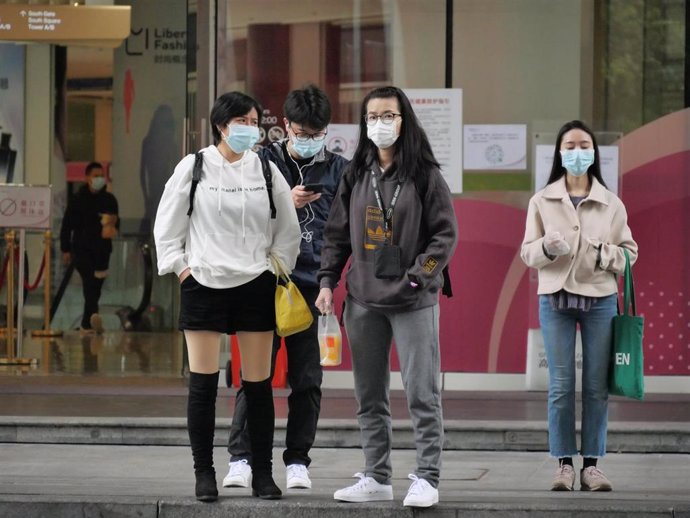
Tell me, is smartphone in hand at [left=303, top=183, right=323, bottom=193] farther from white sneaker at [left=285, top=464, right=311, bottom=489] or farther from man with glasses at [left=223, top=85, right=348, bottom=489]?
white sneaker at [left=285, top=464, right=311, bottom=489]

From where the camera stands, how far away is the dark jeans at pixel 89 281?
17344mm

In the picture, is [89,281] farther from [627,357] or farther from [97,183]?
[627,357]

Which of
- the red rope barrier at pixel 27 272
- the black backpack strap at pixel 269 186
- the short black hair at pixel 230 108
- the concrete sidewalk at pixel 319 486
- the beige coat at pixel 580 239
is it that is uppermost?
the short black hair at pixel 230 108

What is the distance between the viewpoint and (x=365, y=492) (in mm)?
6953

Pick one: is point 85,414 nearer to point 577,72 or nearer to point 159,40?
point 577,72

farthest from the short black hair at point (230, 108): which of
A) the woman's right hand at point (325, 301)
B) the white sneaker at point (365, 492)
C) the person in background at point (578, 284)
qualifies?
the white sneaker at point (365, 492)

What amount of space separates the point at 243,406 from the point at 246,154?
1.26 meters

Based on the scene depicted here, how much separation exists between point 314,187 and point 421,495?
1.57m

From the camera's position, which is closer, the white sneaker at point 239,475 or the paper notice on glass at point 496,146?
the white sneaker at point 239,475

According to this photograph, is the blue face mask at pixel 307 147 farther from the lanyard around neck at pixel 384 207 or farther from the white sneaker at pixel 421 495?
the white sneaker at pixel 421 495

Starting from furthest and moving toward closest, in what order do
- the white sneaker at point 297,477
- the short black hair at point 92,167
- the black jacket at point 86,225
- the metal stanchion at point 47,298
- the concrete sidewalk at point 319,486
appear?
the short black hair at point 92,167 → the black jacket at point 86,225 → the metal stanchion at point 47,298 → the white sneaker at point 297,477 → the concrete sidewalk at point 319,486

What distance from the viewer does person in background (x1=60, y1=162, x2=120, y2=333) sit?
686 inches

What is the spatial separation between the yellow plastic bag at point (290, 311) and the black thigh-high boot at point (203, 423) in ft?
1.34

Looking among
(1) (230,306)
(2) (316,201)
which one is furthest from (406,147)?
(1) (230,306)
